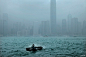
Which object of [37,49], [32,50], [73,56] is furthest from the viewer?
[37,49]

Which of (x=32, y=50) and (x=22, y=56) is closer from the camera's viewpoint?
(x=22, y=56)

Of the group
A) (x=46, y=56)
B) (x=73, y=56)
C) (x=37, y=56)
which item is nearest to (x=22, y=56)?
(x=37, y=56)

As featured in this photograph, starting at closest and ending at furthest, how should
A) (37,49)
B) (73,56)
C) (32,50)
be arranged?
(73,56)
(32,50)
(37,49)

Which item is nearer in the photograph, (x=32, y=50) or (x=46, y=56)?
(x=46, y=56)

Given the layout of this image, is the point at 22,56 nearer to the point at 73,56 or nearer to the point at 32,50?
the point at 32,50

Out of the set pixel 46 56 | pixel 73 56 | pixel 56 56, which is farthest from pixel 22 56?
pixel 73 56

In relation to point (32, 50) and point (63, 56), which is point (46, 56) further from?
point (32, 50)

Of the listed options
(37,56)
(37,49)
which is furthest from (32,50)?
(37,56)

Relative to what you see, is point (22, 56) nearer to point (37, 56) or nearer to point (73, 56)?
point (37, 56)
